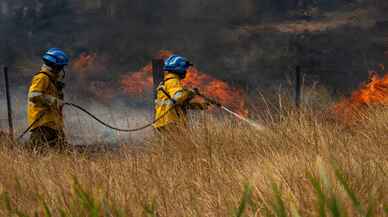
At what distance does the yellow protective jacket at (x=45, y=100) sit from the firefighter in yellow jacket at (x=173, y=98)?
1.14 metres

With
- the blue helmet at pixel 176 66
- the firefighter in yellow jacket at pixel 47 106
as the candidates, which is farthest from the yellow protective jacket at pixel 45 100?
the blue helmet at pixel 176 66

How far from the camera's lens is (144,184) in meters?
3.56

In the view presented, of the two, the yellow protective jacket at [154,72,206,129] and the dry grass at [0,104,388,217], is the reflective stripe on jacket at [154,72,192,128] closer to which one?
the yellow protective jacket at [154,72,206,129]

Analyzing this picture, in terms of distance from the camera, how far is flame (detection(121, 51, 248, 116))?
567 inches

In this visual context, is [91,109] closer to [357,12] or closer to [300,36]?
[300,36]

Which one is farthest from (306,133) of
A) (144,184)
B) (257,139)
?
(144,184)

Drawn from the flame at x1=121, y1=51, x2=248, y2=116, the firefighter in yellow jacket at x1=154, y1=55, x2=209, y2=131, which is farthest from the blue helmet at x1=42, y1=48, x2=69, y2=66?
the flame at x1=121, y1=51, x2=248, y2=116

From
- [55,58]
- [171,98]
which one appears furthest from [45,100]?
[171,98]

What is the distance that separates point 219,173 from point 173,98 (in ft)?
9.67

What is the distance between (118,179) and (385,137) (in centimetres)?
185

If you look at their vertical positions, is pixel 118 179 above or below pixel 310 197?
below

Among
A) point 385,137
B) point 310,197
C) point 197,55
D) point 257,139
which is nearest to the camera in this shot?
point 310,197

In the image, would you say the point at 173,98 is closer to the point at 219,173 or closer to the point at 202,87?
the point at 219,173

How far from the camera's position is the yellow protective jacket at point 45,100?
664 cm
